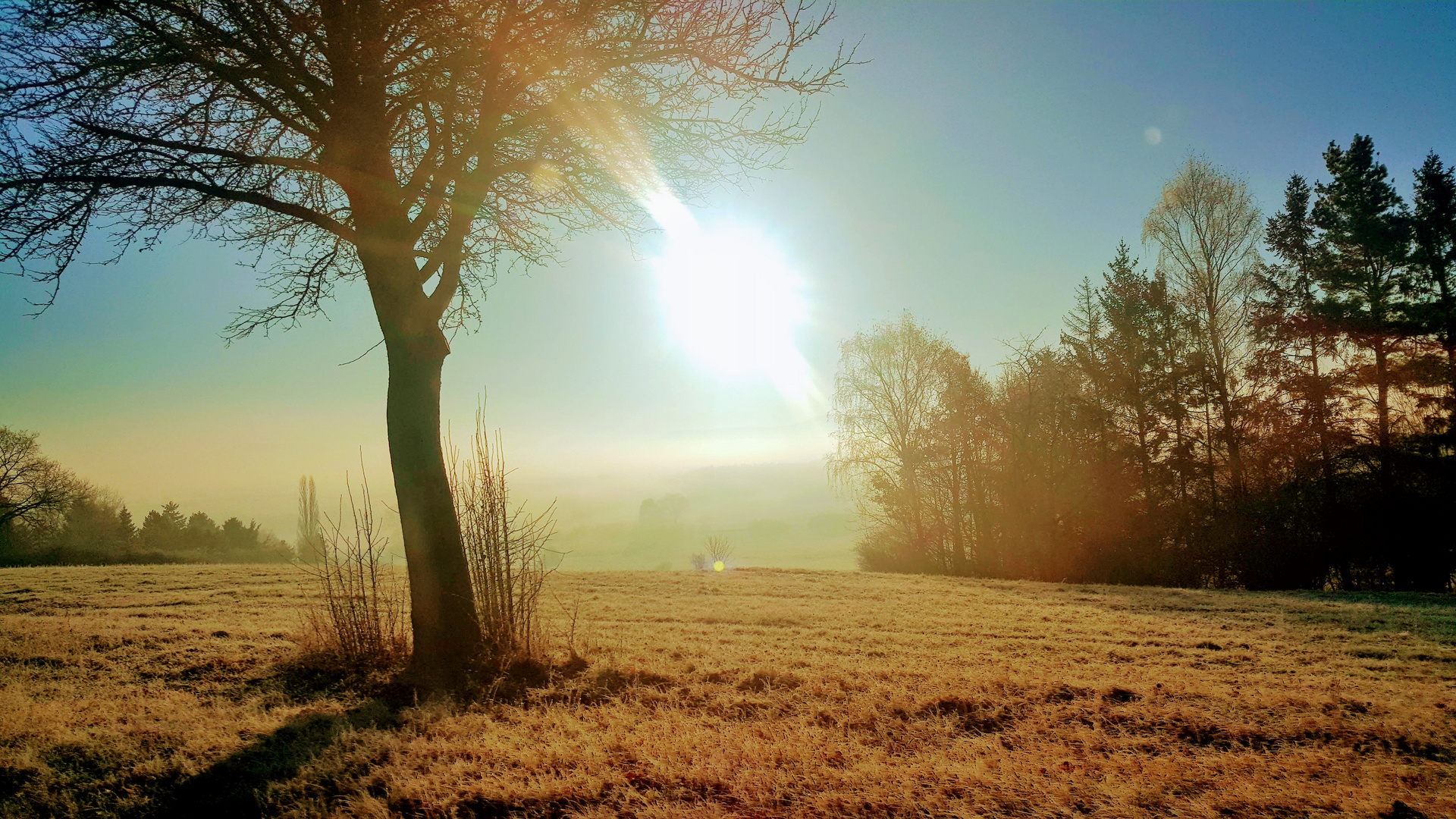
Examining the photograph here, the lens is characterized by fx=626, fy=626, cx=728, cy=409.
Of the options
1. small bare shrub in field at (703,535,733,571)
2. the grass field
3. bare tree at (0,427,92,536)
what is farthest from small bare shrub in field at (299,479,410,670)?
bare tree at (0,427,92,536)

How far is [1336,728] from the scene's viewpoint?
12.6 feet

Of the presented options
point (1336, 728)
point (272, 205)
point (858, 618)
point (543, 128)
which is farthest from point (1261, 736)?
point (272, 205)

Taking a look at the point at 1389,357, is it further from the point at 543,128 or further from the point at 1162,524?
the point at 543,128

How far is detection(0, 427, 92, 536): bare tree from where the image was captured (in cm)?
2617

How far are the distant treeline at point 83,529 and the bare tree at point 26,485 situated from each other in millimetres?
32

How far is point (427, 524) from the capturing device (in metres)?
5.43

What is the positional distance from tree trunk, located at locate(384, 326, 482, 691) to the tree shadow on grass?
0.93m

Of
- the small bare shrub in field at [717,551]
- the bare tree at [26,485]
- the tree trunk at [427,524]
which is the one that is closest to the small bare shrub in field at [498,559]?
the tree trunk at [427,524]

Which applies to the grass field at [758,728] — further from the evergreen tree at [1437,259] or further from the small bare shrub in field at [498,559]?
the evergreen tree at [1437,259]

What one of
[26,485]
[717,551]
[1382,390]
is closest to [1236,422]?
[1382,390]

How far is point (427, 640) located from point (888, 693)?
150 inches

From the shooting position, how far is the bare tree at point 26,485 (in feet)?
85.9

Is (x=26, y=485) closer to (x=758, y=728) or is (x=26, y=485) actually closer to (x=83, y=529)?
(x=83, y=529)

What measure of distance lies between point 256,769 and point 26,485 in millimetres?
36472
